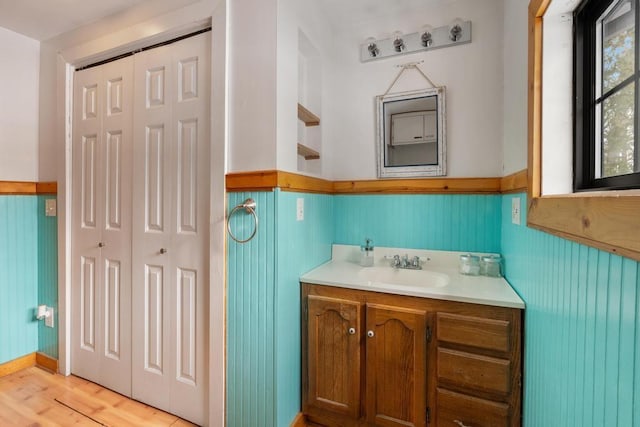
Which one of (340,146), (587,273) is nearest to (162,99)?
(340,146)

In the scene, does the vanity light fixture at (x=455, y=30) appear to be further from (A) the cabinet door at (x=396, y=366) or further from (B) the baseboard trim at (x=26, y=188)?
(B) the baseboard trim at (x=26, y=188)

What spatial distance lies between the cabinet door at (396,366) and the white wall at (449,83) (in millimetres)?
965

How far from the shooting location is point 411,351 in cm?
129

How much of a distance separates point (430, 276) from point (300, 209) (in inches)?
33.9

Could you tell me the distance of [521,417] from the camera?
1136 millimetres

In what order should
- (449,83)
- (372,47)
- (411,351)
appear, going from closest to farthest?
1. (411,351)
2. (449,83)
3. (372,47)

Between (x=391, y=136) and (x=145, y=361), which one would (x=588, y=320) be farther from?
(x=145, y=361)

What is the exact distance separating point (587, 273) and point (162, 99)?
6.34 ft

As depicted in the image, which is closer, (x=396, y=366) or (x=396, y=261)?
(x=396, y=366)

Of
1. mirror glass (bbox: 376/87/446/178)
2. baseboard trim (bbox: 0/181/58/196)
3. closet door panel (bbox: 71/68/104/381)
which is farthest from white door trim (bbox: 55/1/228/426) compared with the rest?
baseboard trim (bbox: 0/181/58/196)

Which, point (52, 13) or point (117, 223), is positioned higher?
point (52, 13)

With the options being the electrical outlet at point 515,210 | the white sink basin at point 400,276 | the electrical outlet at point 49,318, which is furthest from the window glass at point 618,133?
the electrical outlet at point 49,318

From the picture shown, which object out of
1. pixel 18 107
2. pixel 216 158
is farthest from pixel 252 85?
pixel 18 107

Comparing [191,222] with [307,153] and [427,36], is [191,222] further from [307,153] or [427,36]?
[427,36]
